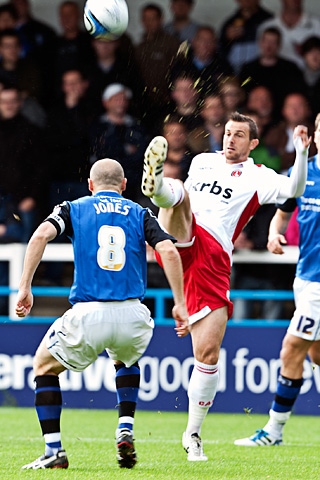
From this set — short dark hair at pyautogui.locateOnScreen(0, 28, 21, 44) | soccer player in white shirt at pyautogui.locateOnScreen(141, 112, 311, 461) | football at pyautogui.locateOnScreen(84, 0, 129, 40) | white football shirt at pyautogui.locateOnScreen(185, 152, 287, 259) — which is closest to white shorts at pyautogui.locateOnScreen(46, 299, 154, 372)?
soccer player in white shirt at pyautogui.locateOnScreen(141, 112, 311, 461)

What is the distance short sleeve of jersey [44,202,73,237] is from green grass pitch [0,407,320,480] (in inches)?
55.3

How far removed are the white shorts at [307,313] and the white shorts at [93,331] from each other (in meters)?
1.92

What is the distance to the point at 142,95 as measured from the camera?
12602 millimetres

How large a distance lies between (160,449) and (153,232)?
216 centimetres

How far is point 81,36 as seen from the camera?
42.1ft

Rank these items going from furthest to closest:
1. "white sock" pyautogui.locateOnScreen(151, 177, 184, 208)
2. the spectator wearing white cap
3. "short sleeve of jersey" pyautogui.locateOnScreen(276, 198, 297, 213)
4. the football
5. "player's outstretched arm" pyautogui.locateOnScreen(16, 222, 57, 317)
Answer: the spectator wearing white cap
the football
"short sleeve of jersey" pyautogui.locateOnScreen(276, 198, 297, 213)
"white sock" pyautogui.locateOnScreen(151, 177, 184, 208)
"player's outstretched arm" pyautogui.locateOnScreen(16, 222, 57, 317)

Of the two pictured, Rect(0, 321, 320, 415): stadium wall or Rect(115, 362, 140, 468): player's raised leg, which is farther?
Rect(0, 321, 320, 415): stadium wall

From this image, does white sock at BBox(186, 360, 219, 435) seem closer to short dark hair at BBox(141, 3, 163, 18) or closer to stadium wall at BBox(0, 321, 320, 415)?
stadium wall at BBox(0, 321, 320, 415)

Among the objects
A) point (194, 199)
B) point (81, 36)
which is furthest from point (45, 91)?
point (194, 199)

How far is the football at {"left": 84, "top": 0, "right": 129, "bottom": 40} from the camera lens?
28.2 ft

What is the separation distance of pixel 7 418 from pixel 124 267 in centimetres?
418

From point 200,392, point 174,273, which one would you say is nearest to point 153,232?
point 174,273

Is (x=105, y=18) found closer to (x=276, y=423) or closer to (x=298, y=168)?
(x=298, y=168)

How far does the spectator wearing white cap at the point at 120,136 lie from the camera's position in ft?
37.8
